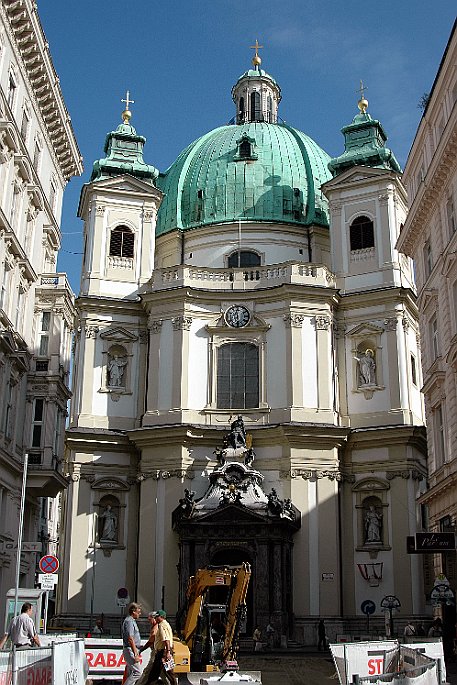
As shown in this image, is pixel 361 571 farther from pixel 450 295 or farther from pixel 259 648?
pixel 450 295

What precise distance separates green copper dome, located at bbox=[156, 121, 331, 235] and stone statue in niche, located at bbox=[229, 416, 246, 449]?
1407 centimetres

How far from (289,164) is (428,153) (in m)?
21.2

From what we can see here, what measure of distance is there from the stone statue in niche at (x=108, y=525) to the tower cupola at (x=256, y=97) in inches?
1207

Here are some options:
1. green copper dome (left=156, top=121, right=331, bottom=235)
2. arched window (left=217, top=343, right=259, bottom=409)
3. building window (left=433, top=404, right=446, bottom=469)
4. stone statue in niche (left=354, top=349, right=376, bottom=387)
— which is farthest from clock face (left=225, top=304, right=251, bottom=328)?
building window (left=433, top=404, right=446, bottom=469)

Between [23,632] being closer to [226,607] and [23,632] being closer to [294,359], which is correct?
[226,607]

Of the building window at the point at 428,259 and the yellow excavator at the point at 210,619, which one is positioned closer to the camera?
the yellow excavator at the point at 210,619

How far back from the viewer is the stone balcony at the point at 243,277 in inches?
1831

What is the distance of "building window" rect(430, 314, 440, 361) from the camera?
32750 mm

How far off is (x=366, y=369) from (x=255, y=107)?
1013 inches

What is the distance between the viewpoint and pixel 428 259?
34500 millimetres

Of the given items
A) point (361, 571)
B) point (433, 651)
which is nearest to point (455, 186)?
point (433, 651)

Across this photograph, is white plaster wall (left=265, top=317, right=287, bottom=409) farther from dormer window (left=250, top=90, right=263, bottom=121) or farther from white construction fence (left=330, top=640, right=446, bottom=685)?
white construction fence (left=330, top=640, right=446, bottom=685)

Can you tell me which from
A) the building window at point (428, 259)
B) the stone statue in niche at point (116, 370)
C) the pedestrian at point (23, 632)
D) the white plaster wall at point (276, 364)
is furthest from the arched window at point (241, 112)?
the pedestrian at point (23, 632)

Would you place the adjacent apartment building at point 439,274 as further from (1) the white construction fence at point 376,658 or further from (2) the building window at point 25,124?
(2) the building window at point 25,124
